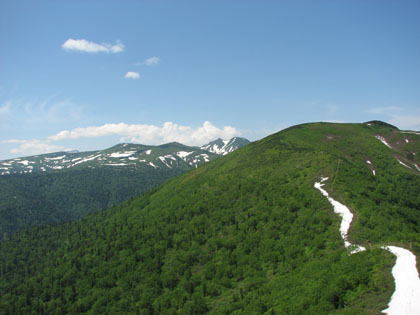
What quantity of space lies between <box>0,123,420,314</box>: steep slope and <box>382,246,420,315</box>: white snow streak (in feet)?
2.05

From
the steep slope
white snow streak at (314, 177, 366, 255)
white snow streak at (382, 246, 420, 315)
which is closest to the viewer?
white snow streak at (382, 246, 420, 315)

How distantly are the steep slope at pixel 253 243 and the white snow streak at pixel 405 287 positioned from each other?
0.62 m

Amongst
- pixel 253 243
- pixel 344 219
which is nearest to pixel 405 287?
pixel 344 219

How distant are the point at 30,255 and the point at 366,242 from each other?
140731 mm

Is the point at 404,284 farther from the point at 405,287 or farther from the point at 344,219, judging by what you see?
the point at 344,219

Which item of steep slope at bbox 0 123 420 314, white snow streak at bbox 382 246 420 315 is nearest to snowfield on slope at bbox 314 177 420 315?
white snow streak at bbox 382 246 420 315

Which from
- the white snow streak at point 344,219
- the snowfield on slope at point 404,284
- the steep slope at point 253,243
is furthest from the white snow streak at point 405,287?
the white snow streak at point 344,219

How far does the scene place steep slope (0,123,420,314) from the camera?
85.9 feet

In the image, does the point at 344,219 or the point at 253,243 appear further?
the point at 253,243

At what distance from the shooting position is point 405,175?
238 ft

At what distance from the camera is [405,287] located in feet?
61.3

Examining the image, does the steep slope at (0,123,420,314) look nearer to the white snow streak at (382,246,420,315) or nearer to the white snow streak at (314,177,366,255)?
the white snow streak at (382,246,420,315)

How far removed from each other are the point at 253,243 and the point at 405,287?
92.5ft

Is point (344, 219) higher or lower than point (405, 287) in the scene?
higher
